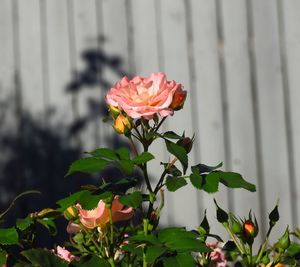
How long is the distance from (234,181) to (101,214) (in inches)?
10.3

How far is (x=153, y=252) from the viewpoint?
4.57 feet

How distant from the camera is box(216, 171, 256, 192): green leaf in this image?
1.50 metres

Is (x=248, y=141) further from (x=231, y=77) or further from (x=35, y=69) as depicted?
(x=35, y=69)

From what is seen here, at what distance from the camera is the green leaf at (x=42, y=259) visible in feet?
4.74

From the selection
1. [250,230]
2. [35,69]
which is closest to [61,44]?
[35,69]

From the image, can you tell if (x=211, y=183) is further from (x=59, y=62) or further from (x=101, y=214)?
(x=59, y=62)

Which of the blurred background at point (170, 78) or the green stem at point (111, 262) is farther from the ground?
the blurred background at point (170, 78)

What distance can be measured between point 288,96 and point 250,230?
2.12m

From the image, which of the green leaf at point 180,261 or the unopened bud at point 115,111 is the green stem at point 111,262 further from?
the unopened bud at point 115,111

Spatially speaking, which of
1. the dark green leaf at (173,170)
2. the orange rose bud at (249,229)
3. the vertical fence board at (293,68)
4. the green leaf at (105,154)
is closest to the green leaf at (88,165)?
the green leaf at (105,154)

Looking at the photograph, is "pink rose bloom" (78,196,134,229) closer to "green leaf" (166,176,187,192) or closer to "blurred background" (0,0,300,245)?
"green leaf" (166,176,187,192)

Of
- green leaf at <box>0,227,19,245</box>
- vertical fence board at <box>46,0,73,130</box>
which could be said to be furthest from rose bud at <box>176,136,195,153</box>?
vertical fence board at <box>46,0,73,130</box>

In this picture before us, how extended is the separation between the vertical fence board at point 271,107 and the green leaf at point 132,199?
214 centimetres

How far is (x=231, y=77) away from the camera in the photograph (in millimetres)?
3627
